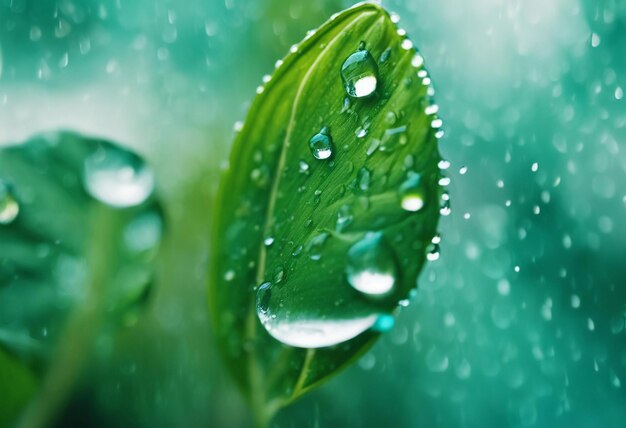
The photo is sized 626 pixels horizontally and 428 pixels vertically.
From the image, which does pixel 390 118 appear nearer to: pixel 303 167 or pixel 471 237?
pixel 303 167

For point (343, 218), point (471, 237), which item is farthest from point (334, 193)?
point (471, 237)

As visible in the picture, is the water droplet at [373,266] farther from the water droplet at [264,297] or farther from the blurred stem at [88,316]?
the blurred stem at [88,316]

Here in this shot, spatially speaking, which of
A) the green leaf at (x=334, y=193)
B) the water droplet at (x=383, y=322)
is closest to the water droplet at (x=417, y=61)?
the green leaf at (x=334, y=193)

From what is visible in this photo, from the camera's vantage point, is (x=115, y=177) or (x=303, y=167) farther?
(x=115, y=177)

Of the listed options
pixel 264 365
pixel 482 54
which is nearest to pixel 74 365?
pixel 264 365

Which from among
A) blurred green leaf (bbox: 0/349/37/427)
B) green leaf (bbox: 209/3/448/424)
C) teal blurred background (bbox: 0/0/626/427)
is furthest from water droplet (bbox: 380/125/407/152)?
blurred green leaf (bbox: 0/349/37/427)

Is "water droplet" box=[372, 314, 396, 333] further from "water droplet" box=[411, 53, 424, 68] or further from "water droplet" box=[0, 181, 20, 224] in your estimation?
"water droplet" box=[0, 181, 20, 224]
